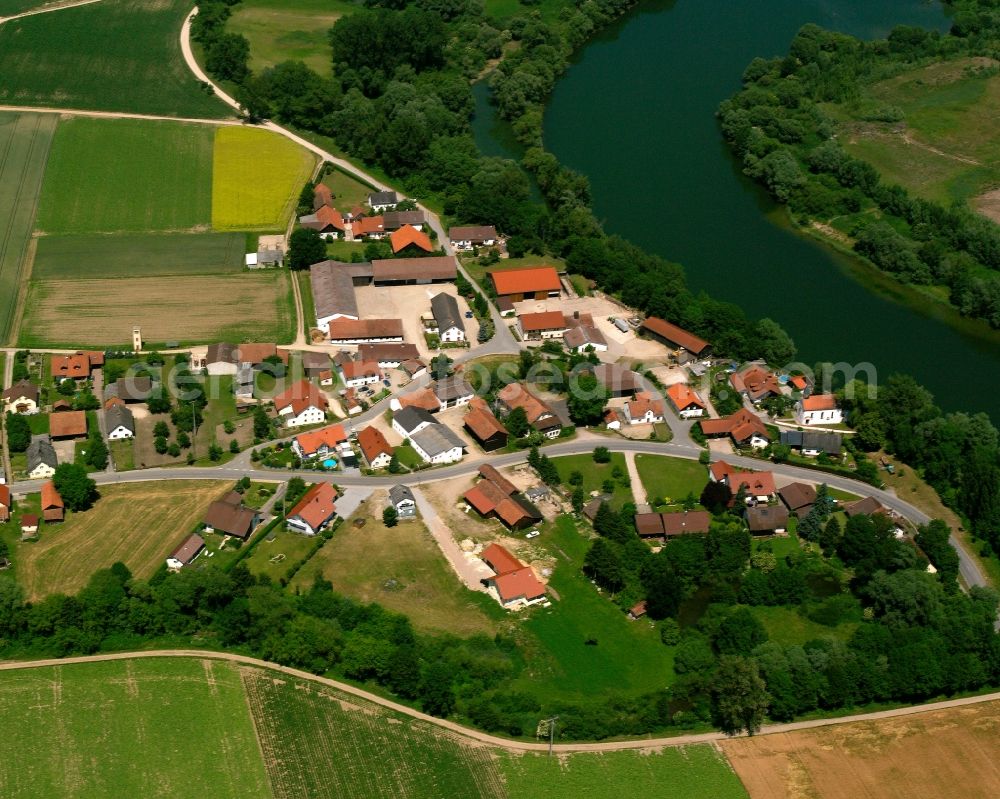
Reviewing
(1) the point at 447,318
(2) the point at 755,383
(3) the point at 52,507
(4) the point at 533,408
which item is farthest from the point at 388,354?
(3) the point at 52,507

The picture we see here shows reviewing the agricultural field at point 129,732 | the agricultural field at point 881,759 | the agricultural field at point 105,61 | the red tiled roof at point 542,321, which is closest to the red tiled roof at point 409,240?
the red tiled roof at point 542,321

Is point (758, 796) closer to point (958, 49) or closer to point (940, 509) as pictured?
point (940, 509)

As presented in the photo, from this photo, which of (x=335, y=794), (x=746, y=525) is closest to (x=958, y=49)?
(x=746, y=525)

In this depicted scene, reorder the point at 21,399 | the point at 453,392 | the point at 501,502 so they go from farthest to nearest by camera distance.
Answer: the point at 453,392
the point at 21,399
the point at 501,502

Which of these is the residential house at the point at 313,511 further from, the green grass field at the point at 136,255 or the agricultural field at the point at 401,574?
the green grass field at the point at 136,255

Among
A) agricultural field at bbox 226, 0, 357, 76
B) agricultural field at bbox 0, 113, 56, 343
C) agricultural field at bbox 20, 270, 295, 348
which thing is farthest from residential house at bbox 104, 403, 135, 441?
agricultural field at bbox 226, 0, 357, 76

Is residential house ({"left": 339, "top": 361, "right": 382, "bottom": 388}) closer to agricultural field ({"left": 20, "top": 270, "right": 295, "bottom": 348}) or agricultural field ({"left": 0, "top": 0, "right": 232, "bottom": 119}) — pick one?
agricultural field ({"left": 20, "top": 270, "right": 295, "bottom": 348})

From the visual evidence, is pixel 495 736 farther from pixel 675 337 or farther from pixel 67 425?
pixel 675 337
